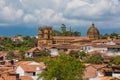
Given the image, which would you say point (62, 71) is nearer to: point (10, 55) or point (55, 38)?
point (10, 55)

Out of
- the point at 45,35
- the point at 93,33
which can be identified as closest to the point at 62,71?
the point at 93,33

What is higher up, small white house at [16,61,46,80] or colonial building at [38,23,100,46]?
colonial building at [38,23,100,46]

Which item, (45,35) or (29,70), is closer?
(29,70)

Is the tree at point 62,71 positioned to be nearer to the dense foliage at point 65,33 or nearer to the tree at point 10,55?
the tree at point 10,55

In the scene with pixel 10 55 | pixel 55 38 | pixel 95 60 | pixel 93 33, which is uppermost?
pixel 93 33

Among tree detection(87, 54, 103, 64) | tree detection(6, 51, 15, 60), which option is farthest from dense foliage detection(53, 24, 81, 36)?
tree detection(87, 54, 103, 64)

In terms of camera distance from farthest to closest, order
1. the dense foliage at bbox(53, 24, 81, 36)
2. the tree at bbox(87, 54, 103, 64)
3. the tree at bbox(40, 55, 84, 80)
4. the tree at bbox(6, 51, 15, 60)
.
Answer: the dense foliage at bbox(53, 24, 81, 36)
the tree at bbox(6, 51, 15, 60)
the tree at bbox(87, 54, 103, 64)
the tree at bbox(40, 55, 84, 80)

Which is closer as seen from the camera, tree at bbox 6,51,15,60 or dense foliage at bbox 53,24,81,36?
tree at bbox 6,51,15,60

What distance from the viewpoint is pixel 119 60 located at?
6775cm

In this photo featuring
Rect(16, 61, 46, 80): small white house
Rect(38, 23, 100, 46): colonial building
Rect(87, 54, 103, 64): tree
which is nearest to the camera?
Rect(16, 61, 46, 80): small white house

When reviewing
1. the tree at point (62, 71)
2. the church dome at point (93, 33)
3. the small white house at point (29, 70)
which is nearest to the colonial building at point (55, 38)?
the church dome at point (93, 33)

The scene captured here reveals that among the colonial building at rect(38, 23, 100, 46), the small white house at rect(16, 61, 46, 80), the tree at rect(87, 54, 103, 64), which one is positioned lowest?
the small white house at rect(16, 61, 46, 80)

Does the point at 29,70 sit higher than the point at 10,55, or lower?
lower

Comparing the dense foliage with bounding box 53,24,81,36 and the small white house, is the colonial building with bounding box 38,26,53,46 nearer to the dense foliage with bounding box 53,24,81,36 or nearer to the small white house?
the dense foliage with bounding box 53,24,81,36
